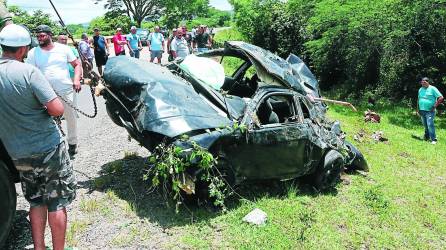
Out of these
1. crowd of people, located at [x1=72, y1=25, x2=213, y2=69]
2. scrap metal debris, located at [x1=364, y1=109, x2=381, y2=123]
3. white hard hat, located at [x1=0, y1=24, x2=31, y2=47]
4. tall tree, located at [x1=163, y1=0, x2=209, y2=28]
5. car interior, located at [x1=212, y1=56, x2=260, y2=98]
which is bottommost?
tall tree, located at [x1=163, y1=0, x2=209, y2=28]

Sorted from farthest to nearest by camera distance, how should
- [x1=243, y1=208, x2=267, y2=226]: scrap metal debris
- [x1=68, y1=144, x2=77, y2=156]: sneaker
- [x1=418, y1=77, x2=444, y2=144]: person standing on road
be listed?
[x1=418, y1=77, x2=444, y2=144]: person standing on road, [x1=68, y1=144, x2=77, y2=156]: sneaker, [x1=243, y1=208, x2=267, y2=226]: scrap metal debris

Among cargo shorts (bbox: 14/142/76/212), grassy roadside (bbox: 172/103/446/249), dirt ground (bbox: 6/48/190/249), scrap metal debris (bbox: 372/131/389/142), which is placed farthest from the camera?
scrap metal debris (bbox: 372/131/389/142)

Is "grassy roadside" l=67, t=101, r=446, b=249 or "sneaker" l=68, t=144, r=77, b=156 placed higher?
"sneaker" l=68, t=144, r=77, b=156

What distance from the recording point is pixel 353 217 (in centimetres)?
611

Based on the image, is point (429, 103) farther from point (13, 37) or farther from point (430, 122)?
point (13, 37)

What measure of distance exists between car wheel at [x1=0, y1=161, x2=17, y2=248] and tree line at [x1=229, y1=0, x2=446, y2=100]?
14.3m

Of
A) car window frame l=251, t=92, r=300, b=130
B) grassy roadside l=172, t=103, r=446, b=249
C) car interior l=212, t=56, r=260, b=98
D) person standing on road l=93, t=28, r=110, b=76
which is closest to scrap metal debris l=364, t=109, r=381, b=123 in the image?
grassy roadside l=172, t=103, r=446, b=249

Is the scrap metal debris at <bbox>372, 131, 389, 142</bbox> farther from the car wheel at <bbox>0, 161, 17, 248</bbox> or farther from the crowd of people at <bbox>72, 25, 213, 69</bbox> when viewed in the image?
the car wheel at <bbox>0, 161, 17, 248</bbox>

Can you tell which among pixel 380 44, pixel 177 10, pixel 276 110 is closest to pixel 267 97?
pixel 276 110

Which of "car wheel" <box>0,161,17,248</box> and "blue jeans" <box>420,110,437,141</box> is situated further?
"blue jeans" <box>420,110,437,141</box>

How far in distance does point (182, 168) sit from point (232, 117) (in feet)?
3.48

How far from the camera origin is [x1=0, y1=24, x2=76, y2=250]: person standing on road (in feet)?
11.4

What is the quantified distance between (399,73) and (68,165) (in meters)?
15.4

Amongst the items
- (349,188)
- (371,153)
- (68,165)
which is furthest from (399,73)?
(68,165)
